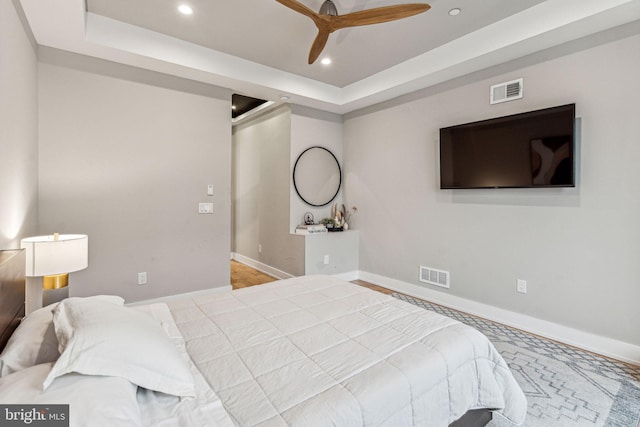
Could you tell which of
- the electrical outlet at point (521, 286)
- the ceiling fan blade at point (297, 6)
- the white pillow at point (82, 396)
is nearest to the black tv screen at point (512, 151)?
the electrical outlet at point (521, 286)

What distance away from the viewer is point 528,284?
292 cm

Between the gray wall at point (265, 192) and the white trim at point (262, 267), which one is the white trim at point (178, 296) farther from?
the gray wall at point (265, 192)

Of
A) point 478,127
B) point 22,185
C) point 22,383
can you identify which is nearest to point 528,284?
point 478,127

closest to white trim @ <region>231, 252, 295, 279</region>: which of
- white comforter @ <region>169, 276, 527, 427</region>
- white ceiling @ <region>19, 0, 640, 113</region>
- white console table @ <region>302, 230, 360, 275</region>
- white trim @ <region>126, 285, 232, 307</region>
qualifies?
white console table @ <region>302, 230, 360, 275</region>

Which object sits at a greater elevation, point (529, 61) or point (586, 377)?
point (529, 61)

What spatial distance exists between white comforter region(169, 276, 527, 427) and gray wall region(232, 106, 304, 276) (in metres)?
2.46

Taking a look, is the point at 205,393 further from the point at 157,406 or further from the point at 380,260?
the point at 380,260

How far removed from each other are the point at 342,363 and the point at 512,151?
8.69 ft

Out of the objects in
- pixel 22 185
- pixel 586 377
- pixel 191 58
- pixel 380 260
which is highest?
pixel 191 58

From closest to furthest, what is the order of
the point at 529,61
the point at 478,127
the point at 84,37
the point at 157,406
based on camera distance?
the point at 157,406 → the point at 84,37 → the point at 529,61 → the point at 478,127

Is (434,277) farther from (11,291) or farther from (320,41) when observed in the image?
(11,291)

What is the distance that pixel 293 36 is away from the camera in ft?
9.92

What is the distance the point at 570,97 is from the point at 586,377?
220 cm

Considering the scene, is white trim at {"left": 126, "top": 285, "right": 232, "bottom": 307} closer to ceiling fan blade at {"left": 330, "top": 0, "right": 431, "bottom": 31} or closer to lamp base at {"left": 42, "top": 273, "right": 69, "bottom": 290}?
lamp base at {"left": 42, "top": 273, "right": 69, "bottom": 290}
